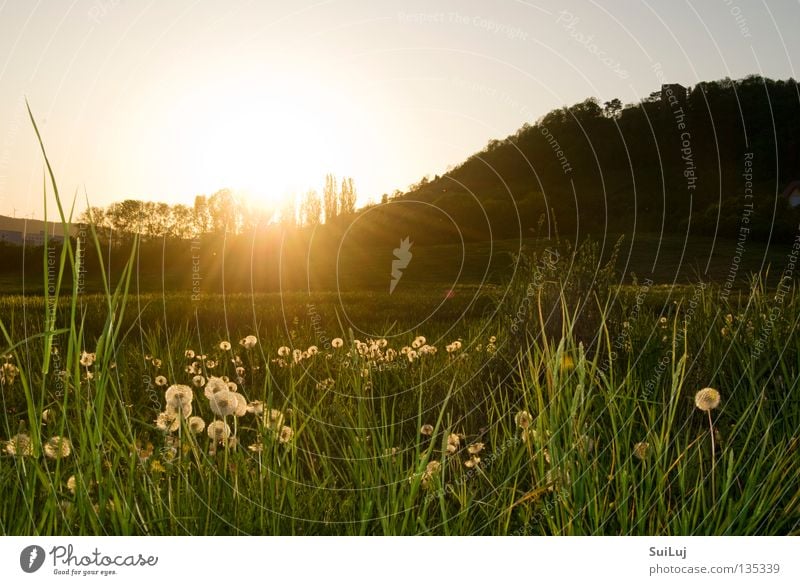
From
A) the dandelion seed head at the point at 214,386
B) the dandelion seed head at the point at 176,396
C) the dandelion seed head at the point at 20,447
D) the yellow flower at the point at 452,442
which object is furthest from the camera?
the yellow flower at the point at 452,442

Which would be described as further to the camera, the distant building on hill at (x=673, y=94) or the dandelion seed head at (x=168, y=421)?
the distant building on hill at (x=673, y=94)

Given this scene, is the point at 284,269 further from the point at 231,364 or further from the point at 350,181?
the point at 350,181

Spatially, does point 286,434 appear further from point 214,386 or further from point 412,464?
point 412,464

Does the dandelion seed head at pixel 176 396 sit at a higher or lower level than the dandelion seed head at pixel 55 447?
higher

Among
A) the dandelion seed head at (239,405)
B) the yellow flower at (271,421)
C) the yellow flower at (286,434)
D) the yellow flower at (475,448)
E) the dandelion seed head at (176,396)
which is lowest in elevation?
the yellow flower at (475,448)

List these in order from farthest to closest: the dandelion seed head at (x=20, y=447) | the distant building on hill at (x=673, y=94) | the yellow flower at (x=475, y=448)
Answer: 1. the distant building on hill at (x=673, y=94)
2. the yellow flower at (x=475, y=448)
3. the dandelion seed head at (x=20, y=447)

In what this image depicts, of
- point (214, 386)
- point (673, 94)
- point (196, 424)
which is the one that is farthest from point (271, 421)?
point (673, 94)

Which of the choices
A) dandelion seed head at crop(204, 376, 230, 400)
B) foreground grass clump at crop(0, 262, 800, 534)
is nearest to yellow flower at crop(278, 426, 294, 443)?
foreground grass clump at crop(0, 262, 800, 534)

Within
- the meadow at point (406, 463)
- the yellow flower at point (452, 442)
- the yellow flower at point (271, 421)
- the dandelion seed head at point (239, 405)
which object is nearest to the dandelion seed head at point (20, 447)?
the meadow at point (406, 463)

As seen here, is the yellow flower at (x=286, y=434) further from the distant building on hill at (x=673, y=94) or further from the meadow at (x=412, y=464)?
the distant building on hill at (x=673, y=94)

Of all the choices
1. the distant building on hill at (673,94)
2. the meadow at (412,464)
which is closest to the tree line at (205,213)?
the meadow at (412,464)

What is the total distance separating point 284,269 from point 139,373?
2.81 meters

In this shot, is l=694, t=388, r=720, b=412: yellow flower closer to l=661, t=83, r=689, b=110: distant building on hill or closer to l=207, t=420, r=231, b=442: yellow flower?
l=661, t=83, r=689, b=110: distant building on hill
